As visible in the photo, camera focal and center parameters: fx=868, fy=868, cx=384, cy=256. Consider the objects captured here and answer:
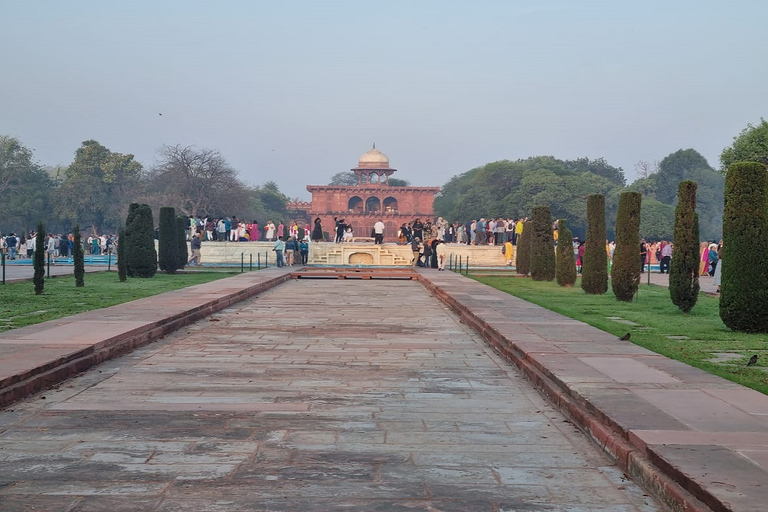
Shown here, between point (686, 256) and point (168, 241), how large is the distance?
14.6 metres

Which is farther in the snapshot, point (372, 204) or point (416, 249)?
point (372, 204)

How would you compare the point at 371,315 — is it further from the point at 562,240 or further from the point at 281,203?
the point at 281,203

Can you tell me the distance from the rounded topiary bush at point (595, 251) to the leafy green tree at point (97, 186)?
1973 inches

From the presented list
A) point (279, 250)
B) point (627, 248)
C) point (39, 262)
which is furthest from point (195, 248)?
point (627, 248)

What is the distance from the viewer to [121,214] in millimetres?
61562

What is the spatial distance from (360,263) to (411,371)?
25483 millimetres

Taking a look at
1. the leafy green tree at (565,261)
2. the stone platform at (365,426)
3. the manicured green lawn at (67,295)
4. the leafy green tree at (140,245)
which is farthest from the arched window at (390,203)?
the stone platform at (365,426)

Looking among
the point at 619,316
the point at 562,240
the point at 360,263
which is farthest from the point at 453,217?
the point at 619,316

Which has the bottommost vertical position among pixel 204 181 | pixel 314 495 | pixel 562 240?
pixel 314 495

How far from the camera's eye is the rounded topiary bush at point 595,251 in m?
16.4

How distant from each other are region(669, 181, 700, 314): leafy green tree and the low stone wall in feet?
64.9

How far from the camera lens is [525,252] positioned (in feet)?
80.8

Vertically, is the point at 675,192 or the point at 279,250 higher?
the point at 675,192

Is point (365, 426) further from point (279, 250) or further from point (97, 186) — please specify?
point (97, 186)
